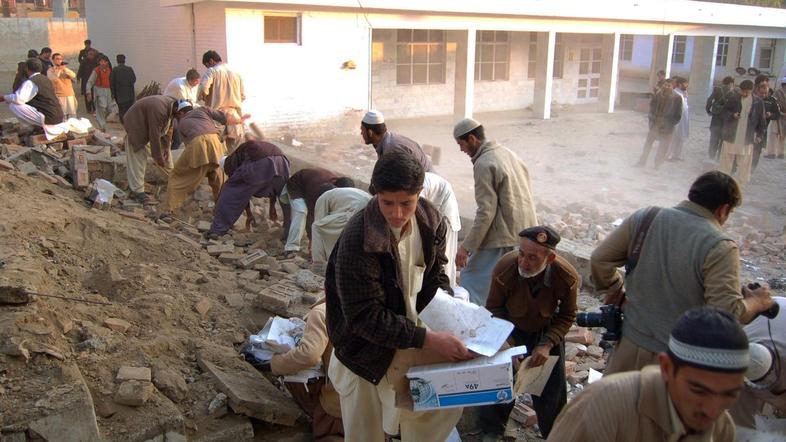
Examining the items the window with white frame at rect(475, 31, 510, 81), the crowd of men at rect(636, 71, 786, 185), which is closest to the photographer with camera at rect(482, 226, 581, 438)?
the crowd of men at rect(636, 71, 786, 185)

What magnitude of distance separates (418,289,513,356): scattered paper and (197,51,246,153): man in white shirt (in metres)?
7.36

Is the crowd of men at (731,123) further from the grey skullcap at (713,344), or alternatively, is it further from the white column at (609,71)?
the grey skullcap at (713,344)

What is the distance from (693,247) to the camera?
2729mm

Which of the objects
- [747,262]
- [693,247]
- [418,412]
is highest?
[693,247]

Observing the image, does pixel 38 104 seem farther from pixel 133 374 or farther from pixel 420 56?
pixel 420 56

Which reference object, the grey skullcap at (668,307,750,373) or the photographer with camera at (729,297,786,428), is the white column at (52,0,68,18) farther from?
the grey skullcap at (668,307,750,373)

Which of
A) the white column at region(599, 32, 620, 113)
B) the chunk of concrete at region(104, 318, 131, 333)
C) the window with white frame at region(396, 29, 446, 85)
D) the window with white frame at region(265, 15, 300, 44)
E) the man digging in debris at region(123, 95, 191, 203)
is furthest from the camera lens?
the white column at region(599, 32, 620, 113)

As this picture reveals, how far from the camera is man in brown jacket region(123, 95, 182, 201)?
8023mm

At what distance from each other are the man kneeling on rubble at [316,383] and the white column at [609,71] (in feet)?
61.8

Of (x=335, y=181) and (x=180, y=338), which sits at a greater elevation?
(x=335, y=181)

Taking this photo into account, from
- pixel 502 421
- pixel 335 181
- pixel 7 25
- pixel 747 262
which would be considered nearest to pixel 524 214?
pixel 502 421

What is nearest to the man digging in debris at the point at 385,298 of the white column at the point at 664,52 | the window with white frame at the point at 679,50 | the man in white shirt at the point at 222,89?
the man in white shirt at the point at 222,89

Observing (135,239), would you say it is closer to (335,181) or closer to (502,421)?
(335,181)

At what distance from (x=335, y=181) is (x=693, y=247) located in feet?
13.0
